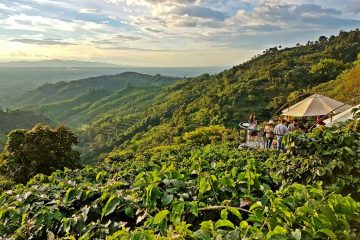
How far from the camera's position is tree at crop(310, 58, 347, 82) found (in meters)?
44.9

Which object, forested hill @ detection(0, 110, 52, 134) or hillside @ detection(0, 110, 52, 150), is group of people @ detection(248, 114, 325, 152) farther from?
forested hill @ detection(0, 110, 52, 134)

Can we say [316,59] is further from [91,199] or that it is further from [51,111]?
[51,111]

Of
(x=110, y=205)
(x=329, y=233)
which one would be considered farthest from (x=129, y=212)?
(x=329, y=233)

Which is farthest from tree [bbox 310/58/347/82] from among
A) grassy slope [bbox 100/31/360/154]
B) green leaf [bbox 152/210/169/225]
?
green leaf [bbox 152/210/169/225]

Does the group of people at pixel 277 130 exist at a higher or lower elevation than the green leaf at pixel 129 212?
lower

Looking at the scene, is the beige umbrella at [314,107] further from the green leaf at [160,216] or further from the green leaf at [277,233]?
the green leaf at [277,233]

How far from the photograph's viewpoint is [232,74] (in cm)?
7900

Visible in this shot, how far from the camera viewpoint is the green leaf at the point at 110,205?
311cm

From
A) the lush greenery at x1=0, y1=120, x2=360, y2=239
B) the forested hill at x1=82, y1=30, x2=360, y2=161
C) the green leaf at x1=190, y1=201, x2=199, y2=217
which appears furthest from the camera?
the forested hill at x1=82, y1=30, x2=360, y2=161

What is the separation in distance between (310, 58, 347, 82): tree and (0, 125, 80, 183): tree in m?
32.8

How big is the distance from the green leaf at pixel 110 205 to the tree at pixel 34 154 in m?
21.2

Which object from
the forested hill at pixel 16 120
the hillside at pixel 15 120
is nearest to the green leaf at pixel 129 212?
the hillside at pixel 15 120

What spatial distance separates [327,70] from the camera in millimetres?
46406

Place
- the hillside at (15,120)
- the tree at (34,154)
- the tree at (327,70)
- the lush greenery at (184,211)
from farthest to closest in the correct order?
the hillside at (15,120) < the tree at (327,70) < the tree at (34,154) < the lush greenery at (184,211)
